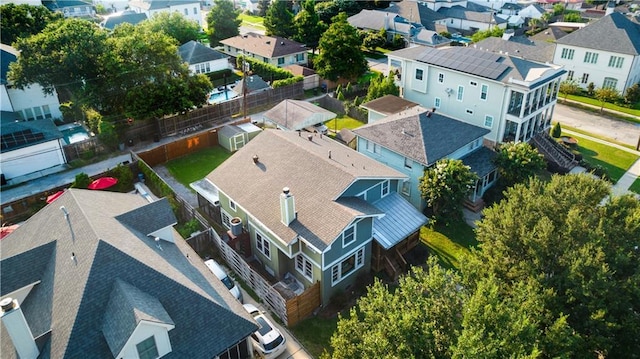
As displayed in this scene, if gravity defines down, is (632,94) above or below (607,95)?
above

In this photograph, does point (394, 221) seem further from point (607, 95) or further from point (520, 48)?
point (607, 95)

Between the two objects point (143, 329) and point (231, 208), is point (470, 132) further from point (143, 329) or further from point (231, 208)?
point (143, 329)

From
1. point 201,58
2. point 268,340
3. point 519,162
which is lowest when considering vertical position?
point 268,340

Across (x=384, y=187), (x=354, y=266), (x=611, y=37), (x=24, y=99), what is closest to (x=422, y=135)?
(x=384, y=187)

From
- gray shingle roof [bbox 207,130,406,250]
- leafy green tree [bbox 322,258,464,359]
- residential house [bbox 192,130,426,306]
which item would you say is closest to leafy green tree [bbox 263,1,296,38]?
gray shingle roof [bbox 207,130,406,250]

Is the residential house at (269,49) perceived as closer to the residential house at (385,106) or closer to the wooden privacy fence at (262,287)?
the residential house at (385,106)

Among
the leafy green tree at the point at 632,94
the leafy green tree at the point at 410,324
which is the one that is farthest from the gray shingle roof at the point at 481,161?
the leafy green tree at the point at 632,94

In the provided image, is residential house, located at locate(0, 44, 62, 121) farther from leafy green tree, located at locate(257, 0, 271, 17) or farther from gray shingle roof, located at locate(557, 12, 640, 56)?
leafy green tree, located at locate(257, 0, 271, 17)
